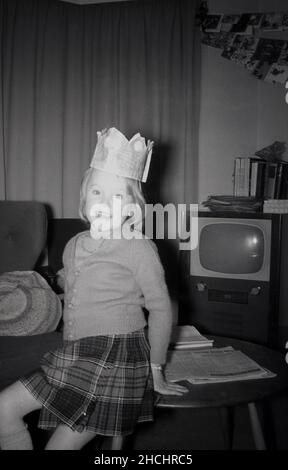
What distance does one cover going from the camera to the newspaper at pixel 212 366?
3.73ft

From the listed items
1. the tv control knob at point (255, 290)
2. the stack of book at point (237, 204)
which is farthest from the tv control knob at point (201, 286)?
the stack of book at point (237, 204)

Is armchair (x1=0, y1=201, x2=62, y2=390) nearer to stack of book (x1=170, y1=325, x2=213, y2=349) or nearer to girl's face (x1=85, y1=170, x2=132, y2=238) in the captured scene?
stack of book (x1=170, y1=325, x2=213, y2=349)

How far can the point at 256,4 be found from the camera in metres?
2.78

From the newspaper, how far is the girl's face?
0.44 m

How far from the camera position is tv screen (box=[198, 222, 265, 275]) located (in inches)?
90.0

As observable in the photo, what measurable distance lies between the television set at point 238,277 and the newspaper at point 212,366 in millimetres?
972

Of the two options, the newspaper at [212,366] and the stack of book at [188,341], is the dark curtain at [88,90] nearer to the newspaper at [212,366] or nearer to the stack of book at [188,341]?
the stack of book at [188,341]

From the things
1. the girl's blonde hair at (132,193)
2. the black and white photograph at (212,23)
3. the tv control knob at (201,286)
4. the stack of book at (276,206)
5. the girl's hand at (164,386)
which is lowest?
the tv control knob at (201,286)

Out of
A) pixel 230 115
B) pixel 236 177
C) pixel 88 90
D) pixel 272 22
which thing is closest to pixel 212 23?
pixel 272 22

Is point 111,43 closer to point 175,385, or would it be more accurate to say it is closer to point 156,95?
point 156,95

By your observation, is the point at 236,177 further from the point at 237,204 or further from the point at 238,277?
the point at 238,277

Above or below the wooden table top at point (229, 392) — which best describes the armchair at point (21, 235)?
above

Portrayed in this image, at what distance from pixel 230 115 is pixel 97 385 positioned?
2300 millimetres

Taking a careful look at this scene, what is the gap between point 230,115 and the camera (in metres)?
2.88
